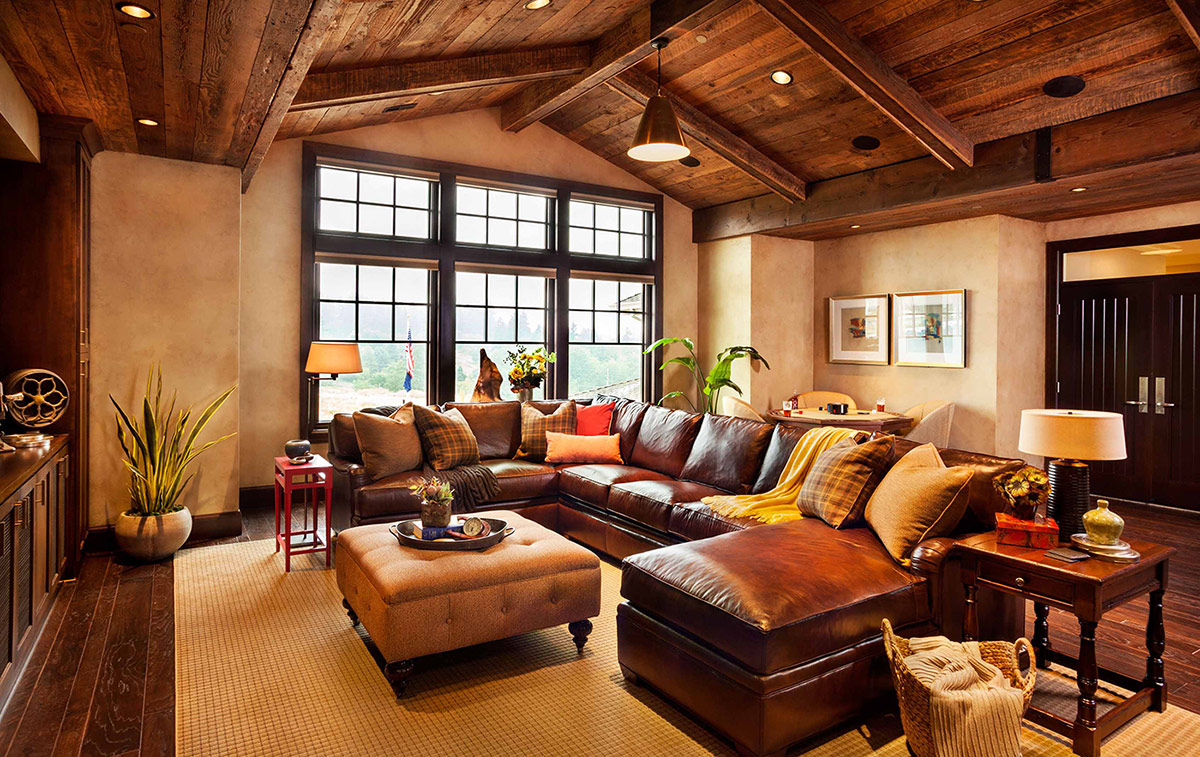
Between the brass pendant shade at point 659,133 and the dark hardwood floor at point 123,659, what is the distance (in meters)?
2.93

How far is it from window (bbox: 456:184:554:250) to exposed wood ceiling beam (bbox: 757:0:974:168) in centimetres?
330

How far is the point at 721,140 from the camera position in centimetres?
595

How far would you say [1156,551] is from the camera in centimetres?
256

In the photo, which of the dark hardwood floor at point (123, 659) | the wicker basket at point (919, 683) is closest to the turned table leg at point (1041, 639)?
the dark hardwood floor at point (123, 659)

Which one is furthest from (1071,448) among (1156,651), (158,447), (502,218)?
(502,218)

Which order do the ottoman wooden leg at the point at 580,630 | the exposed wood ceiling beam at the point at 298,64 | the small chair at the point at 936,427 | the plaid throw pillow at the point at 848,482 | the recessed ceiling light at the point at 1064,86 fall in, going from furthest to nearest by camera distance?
the small chair at the point at 936,427 < the recessed ceiling light at the point at 1064,86 < the plaid throw pillow at the point at 848,482 < the ottoman wooden leg at the point at 580,630 < the exposed wood ceiling beam at the point at 298,64

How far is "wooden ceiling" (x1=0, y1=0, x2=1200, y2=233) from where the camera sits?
9.27 ft

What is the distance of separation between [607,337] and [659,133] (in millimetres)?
3843

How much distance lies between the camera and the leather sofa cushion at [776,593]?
2287mm

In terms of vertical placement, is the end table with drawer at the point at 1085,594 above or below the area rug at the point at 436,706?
above

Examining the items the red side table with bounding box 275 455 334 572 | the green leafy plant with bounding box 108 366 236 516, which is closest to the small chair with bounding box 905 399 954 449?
the red side table with bounding box 275 455 334 572

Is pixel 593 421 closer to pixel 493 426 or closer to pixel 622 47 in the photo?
pixel 493 426

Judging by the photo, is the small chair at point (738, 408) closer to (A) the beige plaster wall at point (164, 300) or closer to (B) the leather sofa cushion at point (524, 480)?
(B) the leather sofa cushion at point (524, 480)

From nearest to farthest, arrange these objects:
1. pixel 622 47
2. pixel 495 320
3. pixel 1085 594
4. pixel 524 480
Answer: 1. pixel 1085 594
2. pixel 622 47
3. pixel 524 480
4. pixel 495 320
